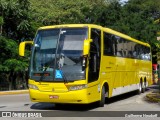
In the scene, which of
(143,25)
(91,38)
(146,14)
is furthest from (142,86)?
(146,14)

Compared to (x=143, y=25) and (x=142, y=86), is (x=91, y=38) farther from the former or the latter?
(x=143, y=25)

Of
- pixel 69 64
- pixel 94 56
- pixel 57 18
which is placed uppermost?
pixel 57 18

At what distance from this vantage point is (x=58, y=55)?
1375 centimetres

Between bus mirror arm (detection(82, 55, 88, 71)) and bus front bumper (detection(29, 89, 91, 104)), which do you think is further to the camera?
bus mirror arm (detection(82, 55, 88, 71))

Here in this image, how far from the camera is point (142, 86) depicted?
24359 millimetres

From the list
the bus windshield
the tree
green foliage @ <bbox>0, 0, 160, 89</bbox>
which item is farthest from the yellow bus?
green foliage @ <bbox>0, 0, 160, 89</bbox>

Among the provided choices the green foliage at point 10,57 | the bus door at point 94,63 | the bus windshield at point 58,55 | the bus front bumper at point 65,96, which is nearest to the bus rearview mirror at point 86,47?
the bus windshield at point 58,55

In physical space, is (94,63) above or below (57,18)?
below

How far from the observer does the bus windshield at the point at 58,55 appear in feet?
44.4

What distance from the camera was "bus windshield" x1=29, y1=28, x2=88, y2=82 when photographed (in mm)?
13531

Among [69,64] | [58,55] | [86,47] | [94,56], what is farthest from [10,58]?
[86,47]

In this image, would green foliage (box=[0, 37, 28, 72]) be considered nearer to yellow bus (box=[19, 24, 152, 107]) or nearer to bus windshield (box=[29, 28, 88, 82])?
yellow bus (box=[19, 24, 152, 107])

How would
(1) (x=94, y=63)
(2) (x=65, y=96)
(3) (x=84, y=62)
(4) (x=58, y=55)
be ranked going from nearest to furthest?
(2) (x=65, y=96)
(3) (x=84, y=62)
(4) (x=58, y=55)
(1) (x=94, y=63)

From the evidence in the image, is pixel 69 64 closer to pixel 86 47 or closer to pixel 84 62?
pixel 84 62
